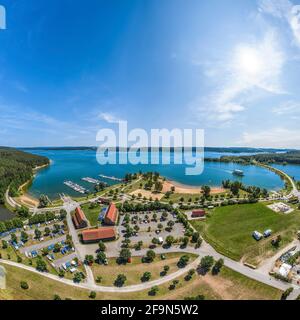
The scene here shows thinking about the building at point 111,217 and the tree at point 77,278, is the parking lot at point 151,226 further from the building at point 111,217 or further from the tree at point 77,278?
the tree at point 77,278

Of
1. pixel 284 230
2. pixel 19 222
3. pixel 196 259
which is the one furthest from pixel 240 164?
pixel 19 222

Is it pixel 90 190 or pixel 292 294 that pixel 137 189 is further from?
pixel 292 294

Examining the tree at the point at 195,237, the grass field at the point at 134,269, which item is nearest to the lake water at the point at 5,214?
the grass field at the point at 134,269

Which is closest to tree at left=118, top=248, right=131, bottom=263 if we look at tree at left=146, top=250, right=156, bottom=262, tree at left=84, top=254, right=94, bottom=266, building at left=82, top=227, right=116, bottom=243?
tree at left=146, top=250, right=156, bottom=262

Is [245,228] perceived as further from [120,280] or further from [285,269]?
[120,280]

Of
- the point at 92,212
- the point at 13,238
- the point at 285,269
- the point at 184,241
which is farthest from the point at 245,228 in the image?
the point at 13,238

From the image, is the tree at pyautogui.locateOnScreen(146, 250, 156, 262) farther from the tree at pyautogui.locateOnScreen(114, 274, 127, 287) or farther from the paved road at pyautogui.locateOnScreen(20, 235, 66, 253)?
the paved road at pyautogui.locateOnScreen(20, 235, 66, 253)
